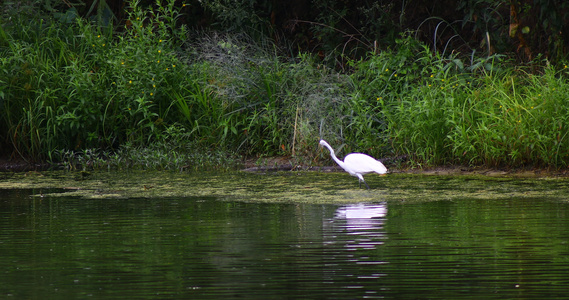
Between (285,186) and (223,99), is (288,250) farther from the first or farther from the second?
(223,99)

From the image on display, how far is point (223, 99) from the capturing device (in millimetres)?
11758

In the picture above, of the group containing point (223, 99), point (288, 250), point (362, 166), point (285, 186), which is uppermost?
point (223, 99)

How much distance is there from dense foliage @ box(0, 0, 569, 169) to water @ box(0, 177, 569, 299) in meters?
3.21

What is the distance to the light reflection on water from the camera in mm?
4172

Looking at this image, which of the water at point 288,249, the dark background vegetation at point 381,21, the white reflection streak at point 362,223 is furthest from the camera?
the dark background vegetation at point 381,21

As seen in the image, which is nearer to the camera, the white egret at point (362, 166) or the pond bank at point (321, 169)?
the white egret at point (362, 166)

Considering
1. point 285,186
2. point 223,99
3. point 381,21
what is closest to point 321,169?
point 285,186

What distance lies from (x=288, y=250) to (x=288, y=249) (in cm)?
3

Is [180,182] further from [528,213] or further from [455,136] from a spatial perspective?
[528,213]

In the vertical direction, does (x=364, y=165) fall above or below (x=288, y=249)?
above

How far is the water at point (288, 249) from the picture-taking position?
416 cm

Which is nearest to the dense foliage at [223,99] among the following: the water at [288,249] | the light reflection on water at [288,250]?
the water at [288,249]

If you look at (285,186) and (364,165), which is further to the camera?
(285,186)

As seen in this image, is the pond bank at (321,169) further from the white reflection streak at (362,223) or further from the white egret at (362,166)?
the white reflection streak at (362,223)
